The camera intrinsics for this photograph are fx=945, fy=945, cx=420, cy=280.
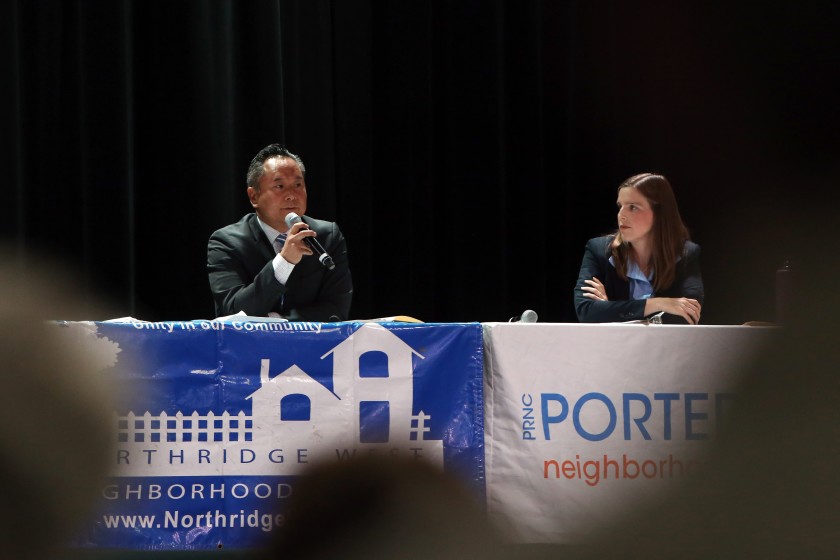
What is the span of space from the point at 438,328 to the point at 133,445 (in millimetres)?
816

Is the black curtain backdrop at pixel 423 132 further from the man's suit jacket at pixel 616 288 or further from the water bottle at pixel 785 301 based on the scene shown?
the water bottle at pixel 785 301

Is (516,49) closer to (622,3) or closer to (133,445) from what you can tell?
(622,3)

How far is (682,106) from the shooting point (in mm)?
4516

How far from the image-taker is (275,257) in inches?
114

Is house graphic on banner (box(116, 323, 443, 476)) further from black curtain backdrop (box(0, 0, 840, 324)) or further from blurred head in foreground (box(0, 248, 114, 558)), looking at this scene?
black curtain backdrop (box(0, 0, 840, 324))

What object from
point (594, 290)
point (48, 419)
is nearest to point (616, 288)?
point (594, 290)

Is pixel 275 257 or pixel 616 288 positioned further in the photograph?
pixel 616 288

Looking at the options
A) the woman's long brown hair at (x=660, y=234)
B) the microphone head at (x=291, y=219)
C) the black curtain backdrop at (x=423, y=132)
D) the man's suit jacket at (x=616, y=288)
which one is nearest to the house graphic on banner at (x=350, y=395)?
the microphone head at (x=291, y=219)

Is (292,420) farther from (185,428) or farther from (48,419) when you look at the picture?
(48,419)

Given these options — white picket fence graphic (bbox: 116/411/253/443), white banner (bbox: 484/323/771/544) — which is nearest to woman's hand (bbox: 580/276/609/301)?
white banner (bbox: 484/323/771/544)

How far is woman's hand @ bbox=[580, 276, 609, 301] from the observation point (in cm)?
305

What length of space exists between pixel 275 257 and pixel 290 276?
8 cm

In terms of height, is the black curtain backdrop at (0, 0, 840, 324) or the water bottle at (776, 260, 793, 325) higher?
the black curtain backdrop at (0, 0, 840, 324)

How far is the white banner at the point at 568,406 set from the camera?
243cm
